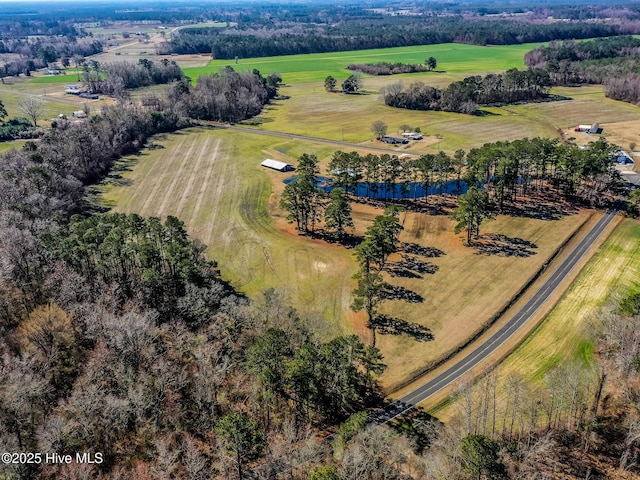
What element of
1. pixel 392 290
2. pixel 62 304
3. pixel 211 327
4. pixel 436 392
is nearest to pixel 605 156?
pixel 392 290

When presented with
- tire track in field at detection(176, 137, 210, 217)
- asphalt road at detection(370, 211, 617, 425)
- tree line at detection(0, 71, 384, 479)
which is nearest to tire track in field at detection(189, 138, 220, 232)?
tire track in field at detection(176, 137, 210, 217)

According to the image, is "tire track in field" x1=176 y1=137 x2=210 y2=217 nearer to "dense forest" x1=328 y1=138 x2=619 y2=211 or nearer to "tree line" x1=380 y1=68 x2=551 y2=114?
"dense forest" x1=328 y1=138 x2=619 y2=211

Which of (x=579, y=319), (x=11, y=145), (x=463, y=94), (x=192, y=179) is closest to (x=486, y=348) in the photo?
(x=579, y=319)

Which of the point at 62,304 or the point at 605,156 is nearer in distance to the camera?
the point at 62,304

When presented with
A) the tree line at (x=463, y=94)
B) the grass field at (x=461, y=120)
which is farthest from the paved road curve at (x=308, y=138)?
the tree line at (x=463, y=94)

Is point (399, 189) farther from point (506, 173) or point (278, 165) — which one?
point (278, 165)

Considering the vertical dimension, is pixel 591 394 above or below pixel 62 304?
below

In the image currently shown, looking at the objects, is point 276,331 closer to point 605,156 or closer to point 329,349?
point 329,349
